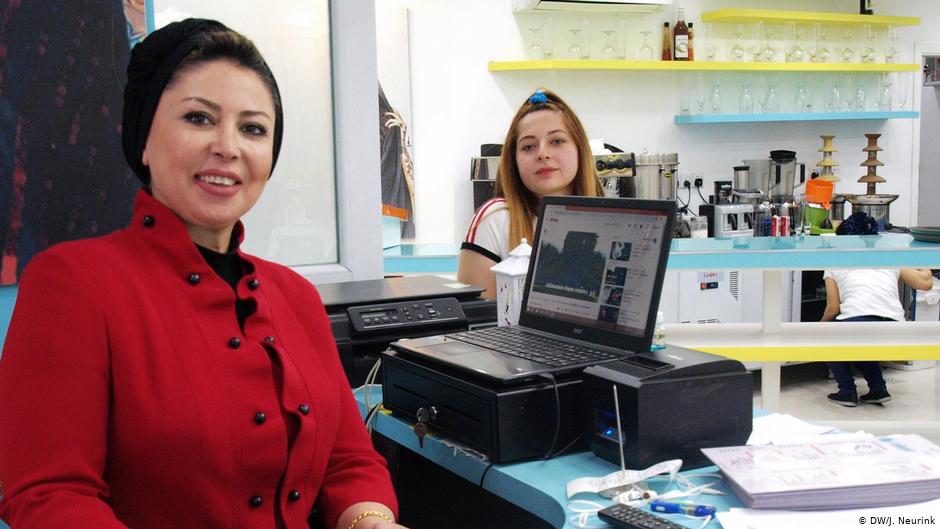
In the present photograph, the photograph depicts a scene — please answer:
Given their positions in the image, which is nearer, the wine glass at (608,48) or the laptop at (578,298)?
the laptop at (578,298)

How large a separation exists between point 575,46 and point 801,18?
5.77 ft

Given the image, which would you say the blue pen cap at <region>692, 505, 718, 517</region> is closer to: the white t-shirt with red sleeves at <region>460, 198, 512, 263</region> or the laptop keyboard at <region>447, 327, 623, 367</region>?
the laptop keyboard at <region>447, 327, 623, 367</region>

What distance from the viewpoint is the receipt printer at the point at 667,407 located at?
147cm

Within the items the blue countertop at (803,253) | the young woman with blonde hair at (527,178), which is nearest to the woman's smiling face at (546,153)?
the young woman with blonde hair at (527,178)

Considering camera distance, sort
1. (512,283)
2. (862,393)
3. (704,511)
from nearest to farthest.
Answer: (704,511) → (512,283) → (862,393)

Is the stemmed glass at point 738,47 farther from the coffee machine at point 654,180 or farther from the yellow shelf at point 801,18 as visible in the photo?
the coffee machine at point 654,180

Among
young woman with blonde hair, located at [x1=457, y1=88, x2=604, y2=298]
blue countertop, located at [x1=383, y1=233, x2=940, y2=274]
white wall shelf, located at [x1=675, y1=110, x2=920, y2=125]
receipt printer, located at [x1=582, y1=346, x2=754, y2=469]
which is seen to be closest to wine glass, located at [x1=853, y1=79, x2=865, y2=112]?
white wall shelf, located at [x1=675, y1=110, x2=920, y2=125]

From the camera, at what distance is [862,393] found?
18.1 ft

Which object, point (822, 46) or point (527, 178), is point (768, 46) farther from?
point (527, 178)

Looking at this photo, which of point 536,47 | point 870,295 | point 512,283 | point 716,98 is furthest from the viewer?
point 716,98

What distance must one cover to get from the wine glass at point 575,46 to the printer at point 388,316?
13.7 feet

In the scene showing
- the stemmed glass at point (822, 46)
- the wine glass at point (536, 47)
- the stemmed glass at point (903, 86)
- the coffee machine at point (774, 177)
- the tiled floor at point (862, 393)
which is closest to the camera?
the tiled floor at point (862, 393)

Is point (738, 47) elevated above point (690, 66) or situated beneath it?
elevated above

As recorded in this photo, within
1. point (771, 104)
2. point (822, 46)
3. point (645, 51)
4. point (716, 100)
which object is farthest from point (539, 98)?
point (822, 46)
